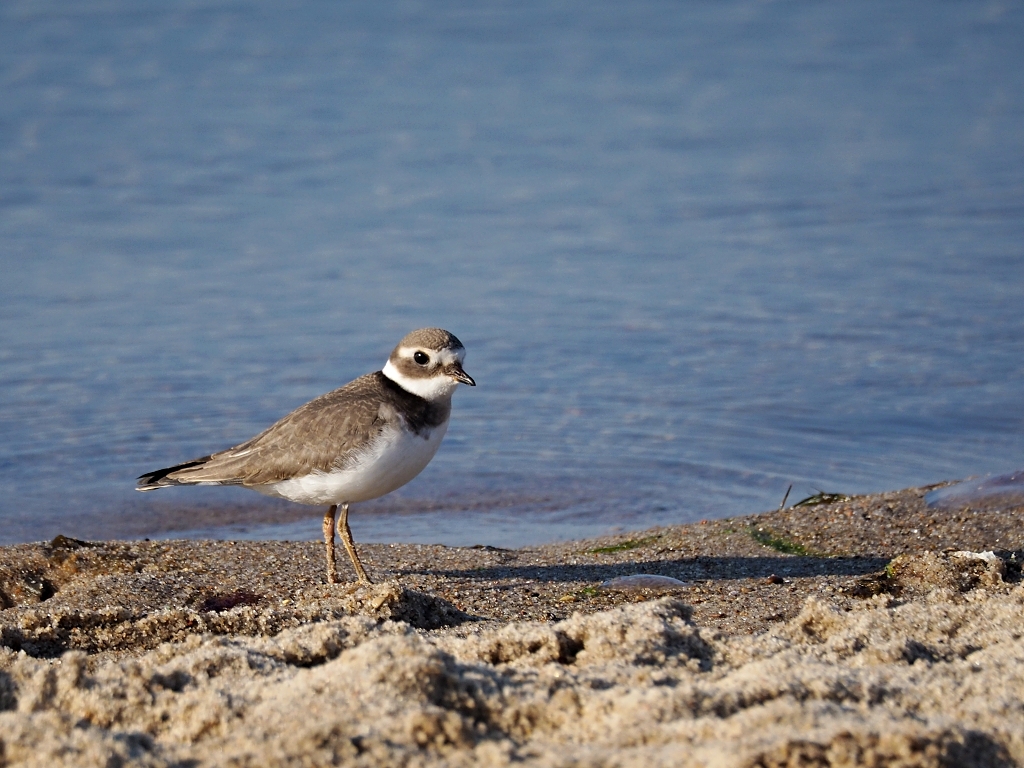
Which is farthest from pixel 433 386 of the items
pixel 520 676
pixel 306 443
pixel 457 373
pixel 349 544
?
pixel 520 676

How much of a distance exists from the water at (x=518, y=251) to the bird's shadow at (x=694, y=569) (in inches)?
49.5

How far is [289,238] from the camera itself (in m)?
12.1

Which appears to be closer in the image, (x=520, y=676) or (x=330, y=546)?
(x=520, y=676)

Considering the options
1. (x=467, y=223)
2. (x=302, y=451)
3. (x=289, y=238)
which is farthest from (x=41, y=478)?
(x=467, y=223)

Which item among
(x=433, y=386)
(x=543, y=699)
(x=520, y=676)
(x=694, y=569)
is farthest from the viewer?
(x=433, y=386)

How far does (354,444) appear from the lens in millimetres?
6266

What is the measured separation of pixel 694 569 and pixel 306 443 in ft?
6.69

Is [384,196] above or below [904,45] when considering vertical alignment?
below

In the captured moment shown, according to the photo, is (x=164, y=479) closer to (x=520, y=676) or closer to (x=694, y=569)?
(x=694, y=569)

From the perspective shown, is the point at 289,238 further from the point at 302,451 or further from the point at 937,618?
the point at 937,618

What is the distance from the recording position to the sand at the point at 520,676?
2.73 metres

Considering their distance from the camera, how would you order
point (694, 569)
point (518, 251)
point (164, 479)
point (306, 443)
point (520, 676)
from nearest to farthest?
point (520, 676) → point (694, 569) → point (306, 443) → point (164, 479) → point (518, 251)

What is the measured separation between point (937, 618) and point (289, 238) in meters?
9.16

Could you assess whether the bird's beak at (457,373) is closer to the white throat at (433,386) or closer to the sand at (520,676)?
the white throat at (433,386)
